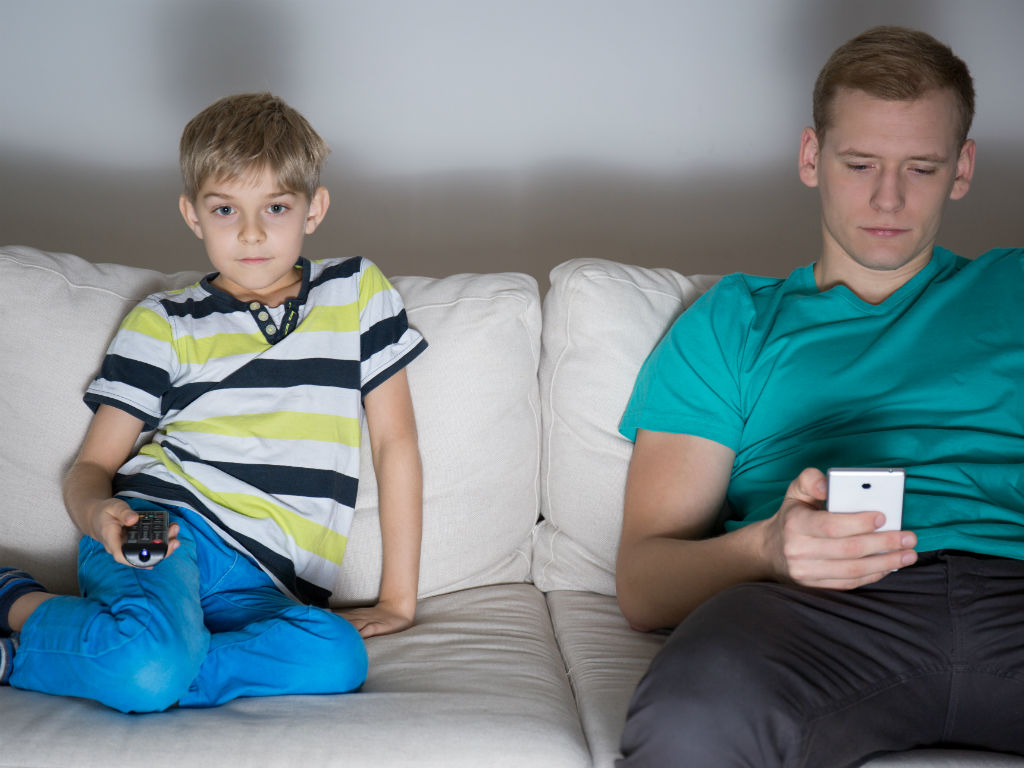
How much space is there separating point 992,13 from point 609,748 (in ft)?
6.63

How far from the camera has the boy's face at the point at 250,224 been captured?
4.98 feet

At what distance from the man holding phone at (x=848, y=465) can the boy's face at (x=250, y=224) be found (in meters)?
0.62

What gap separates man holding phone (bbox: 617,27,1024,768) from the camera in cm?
109

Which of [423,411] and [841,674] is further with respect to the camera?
[423,411]

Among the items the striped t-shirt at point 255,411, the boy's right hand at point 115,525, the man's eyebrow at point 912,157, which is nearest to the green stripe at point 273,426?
the striped t-shirt at point 255,411

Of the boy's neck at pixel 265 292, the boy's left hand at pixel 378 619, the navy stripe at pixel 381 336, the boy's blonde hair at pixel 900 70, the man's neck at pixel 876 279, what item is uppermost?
the boy's blonde hair at pixel 900 70

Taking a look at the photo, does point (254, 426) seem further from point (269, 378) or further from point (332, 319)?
point (332, 319)

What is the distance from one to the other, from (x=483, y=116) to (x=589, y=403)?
0.90 meters

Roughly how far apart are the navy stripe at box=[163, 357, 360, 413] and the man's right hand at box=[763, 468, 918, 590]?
746 millimetres

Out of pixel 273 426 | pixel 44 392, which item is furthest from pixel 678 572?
pixel 44 392

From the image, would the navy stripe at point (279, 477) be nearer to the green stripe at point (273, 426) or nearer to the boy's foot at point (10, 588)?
the green stripe at point (273, 426)

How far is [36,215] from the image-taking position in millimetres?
2277

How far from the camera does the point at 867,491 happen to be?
1133 millimetres

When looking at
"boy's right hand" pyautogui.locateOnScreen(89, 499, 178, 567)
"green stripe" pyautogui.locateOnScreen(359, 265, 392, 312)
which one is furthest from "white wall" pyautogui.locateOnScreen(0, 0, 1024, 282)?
"boy's right hand" pyautogui.locateOnScreen(89, 499, 178, 567)
